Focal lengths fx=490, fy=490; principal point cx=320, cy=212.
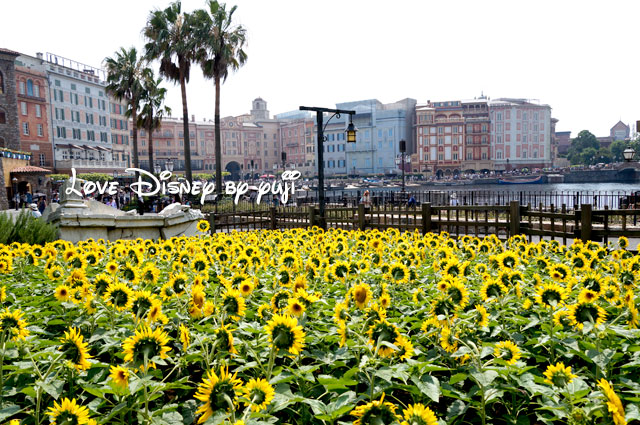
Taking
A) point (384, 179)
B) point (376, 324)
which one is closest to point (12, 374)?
point (376, 324)

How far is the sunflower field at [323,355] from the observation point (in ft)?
6.32

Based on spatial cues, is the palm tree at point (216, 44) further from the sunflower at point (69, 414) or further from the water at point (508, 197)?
the sunflower at point (69, 414)

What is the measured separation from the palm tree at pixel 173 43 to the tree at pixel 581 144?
117 meters

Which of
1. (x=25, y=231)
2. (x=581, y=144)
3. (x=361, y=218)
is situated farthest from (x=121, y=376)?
(x=581, y=144)

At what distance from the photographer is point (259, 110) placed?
134625 millimetres

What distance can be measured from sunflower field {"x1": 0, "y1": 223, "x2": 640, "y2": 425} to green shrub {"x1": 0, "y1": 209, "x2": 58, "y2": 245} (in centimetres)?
520

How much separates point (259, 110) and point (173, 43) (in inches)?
4179

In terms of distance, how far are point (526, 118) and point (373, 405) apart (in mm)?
113246

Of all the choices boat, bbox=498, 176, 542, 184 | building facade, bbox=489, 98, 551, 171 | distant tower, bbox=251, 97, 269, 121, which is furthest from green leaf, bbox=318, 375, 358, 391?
distant tower, bbox=251, 97, 269, 121

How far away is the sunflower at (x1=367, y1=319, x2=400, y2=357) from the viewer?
215cm

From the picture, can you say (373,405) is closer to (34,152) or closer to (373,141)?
(34,152)

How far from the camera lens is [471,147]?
10150cm

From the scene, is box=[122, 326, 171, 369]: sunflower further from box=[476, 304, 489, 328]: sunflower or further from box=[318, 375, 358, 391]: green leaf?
box=[476, 304, 489, 328]: sunflower

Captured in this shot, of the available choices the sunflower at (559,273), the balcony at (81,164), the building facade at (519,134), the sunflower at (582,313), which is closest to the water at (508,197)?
the sunflower at (559,273)
